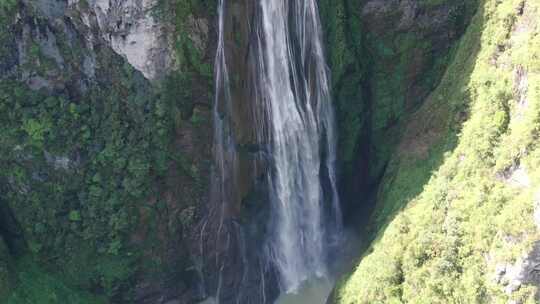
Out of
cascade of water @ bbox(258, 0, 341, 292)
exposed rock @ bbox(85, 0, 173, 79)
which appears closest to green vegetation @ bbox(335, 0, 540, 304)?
cascade of water @ bbox(258, 0, 341, 292)

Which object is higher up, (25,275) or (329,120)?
(329,120)

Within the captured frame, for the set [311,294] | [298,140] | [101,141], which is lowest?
[311,294]

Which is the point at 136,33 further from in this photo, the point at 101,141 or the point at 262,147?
the point at 262,147

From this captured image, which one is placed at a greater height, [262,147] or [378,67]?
[378,67]

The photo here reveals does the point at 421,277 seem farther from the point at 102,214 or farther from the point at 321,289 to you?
the point at 102,214

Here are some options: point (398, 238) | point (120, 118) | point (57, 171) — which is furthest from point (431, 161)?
point (57, 171)

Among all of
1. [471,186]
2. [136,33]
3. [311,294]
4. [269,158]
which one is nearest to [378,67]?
[269,158]
